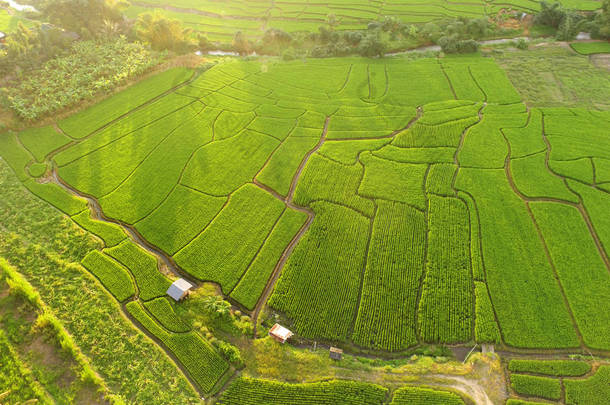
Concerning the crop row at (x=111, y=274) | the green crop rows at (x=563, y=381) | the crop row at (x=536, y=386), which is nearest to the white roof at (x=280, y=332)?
the crop row at (x=111, y=274)

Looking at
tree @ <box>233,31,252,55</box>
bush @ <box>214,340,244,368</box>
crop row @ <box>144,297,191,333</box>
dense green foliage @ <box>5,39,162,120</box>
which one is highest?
tree @ <box>233,31,252,55</box>

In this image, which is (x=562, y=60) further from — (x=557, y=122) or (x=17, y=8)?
(x=17, y=8)

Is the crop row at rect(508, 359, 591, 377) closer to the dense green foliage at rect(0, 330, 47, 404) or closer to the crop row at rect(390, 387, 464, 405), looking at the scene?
the crop row at rect(390, 387, 464, 405)

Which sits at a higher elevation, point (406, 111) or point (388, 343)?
point (406, 111)

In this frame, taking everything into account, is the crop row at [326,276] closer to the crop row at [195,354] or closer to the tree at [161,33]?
the crop row at [195,354]

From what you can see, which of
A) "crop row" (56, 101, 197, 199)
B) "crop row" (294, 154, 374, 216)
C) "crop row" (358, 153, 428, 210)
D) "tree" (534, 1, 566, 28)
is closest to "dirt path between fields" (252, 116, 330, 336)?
"crop row" (294, 154, 374, 216)

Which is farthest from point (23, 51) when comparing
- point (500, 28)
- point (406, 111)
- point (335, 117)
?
point (500, 28)
